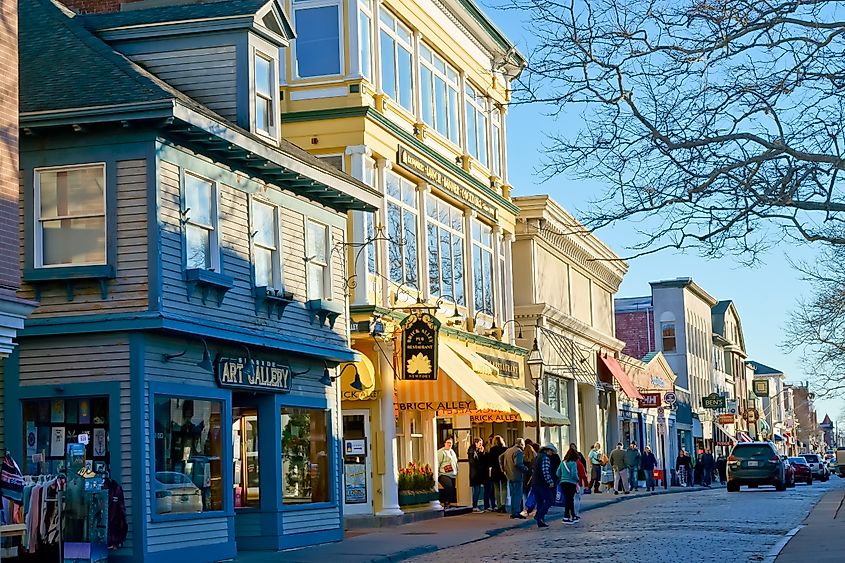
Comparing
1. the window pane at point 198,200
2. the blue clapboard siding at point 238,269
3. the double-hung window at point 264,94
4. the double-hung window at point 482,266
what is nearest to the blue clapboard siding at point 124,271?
the blue clapboard siding at point 238,269

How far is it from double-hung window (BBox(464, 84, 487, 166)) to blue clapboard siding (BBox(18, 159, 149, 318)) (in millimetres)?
17881

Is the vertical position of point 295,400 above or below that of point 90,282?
below

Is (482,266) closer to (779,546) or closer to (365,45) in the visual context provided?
(365,45)

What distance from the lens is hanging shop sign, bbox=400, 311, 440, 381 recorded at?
28891mm

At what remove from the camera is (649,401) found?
193ft

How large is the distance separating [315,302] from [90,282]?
5.74 meters

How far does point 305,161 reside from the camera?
23875 mm

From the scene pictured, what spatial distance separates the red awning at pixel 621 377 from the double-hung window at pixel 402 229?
909 inches

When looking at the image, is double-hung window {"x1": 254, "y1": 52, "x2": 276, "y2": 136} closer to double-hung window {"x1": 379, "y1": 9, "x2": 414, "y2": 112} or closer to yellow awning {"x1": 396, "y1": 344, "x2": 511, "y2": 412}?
double-hung window {"x1": 379, "y1": 9, "x2": 414, "y2": 112}

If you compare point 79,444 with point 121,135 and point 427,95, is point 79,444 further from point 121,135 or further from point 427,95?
point 427,95

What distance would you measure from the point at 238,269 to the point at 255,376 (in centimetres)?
177

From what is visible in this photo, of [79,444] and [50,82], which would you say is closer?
[79,444]

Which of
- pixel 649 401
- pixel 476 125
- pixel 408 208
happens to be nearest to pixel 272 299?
pixel 408 208

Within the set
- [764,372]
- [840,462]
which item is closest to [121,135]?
[840,462]
